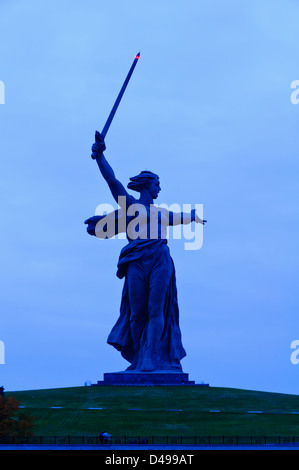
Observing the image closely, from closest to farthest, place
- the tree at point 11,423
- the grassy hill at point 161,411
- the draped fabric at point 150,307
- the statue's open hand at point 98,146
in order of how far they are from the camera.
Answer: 1. the tree at point 11,423
2. the grassy hill at point 161,411
3. the statue's open hand at point 98,146
4. the draped fabric at point 150,307

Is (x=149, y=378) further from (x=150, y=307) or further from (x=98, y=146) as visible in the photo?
(x=98, y=146)

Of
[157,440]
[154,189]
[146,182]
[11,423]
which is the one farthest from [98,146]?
[157,440]

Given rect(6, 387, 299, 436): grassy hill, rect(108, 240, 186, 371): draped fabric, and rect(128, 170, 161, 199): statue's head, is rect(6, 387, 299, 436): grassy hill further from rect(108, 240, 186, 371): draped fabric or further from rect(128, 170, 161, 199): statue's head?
rect(128, 170, 161, 199): statue's head

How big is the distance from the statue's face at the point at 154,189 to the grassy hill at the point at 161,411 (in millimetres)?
11680

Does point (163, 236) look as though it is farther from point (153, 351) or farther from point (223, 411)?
point (223, 411)

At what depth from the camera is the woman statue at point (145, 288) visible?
191 feet

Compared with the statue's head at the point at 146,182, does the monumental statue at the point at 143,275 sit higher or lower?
lower

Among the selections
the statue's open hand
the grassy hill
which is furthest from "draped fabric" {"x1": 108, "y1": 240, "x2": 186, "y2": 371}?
the statue's open hand

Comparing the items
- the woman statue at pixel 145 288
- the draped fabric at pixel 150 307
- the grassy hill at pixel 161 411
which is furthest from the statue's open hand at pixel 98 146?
the grassy hill at pixel 161 411

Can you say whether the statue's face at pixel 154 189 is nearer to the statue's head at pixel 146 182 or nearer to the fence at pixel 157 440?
the statue's head at pixel 146 182

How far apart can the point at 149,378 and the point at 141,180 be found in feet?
37.1

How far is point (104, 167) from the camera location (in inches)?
2295
